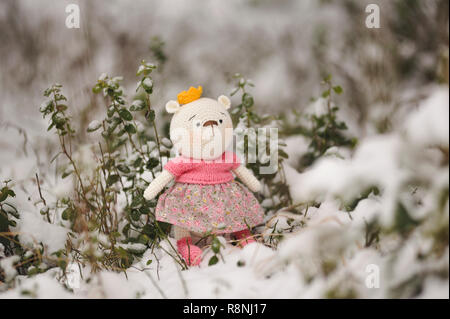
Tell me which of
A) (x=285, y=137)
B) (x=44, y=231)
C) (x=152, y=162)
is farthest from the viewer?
(x=285, y=137)

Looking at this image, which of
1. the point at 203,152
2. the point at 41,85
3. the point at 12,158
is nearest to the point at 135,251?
the point at 203,152

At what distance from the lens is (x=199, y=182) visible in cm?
147

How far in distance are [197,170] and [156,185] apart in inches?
6.7

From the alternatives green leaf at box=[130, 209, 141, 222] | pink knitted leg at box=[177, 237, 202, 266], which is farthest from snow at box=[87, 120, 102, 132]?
pink knitted leg at box=[177, 237, 202, 266]

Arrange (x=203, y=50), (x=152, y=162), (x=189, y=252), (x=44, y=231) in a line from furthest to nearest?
(x=203, y=50)
(x=152, y=162)
(x=44, y=231)
(x=189, y=252)

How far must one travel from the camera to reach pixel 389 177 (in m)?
0.74

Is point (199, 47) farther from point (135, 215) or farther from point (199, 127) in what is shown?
point (135, 215)

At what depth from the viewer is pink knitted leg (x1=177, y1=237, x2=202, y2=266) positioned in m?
1.33

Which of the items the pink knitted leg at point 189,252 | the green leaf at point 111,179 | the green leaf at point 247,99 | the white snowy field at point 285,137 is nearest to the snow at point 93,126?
the white snowy field at point 285,137

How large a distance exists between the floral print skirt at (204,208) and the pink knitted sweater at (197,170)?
0.02m

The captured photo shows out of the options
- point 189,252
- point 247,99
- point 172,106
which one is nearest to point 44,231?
point 189,252

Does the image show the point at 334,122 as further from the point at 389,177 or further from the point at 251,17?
the point at 251,17

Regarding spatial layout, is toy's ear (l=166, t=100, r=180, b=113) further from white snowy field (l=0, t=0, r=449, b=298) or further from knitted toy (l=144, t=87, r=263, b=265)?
white snowy field (l=0, t=0, r=449, b=298)
